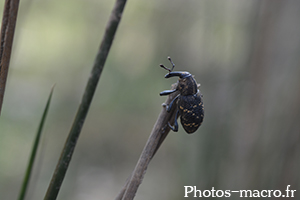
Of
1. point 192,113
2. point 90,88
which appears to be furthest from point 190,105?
point 90,88

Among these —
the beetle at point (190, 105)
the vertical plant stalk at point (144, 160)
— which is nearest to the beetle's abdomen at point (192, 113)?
the beetle at point (190, 105)

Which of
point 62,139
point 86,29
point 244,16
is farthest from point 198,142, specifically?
point 86,29

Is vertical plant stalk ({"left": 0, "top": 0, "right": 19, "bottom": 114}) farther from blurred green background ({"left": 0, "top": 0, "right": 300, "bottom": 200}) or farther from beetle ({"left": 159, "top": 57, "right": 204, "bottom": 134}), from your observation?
blurred green background ({"left": 0, "top": 0, "right": 300, "bottom": 200})

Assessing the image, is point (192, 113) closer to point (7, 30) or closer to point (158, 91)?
point (7, 30)

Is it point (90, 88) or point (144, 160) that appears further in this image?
point (144, 160)

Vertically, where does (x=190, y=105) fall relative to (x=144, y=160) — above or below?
above

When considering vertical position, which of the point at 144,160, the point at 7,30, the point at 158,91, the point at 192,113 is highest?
the point at 158,91

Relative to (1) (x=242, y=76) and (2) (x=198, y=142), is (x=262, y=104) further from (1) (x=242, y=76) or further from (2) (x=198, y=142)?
(2) (x=198, y=142)
